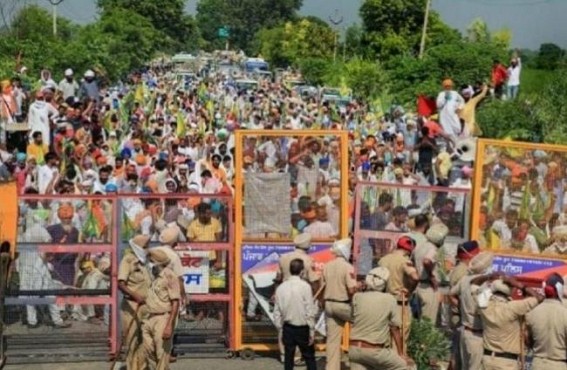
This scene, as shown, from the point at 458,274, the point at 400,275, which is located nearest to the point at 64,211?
the point at 400,275

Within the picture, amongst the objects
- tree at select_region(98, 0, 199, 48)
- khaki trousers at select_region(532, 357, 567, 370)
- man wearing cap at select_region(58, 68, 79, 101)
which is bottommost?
khaki trousers at select_region(532, 357, 567, 370)

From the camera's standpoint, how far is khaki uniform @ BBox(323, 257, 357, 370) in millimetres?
12672

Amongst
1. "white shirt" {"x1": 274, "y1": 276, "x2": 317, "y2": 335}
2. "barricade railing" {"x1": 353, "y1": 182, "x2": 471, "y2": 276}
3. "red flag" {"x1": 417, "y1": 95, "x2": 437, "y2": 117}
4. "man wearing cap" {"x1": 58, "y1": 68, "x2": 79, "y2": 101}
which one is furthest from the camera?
"man wearing cap" {"x1": 58, "y1": 68, "x2": 79, "y2": 101}

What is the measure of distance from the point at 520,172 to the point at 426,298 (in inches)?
73.6

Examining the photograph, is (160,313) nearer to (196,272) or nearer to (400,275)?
(196,272)

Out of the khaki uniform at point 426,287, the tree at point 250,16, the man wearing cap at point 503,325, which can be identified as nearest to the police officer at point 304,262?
the khaki uniform at point 426,287

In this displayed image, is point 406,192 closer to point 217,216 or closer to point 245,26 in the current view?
point 217,216

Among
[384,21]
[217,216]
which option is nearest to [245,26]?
[384,21]

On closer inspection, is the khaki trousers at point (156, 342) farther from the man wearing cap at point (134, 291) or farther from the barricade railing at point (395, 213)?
the barricade railing at point (395, 213)

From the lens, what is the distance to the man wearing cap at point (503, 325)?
35.2ft

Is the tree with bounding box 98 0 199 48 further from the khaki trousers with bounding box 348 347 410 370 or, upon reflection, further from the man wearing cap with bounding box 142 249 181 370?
the khaki trousers with bounding box 348 347 410 370

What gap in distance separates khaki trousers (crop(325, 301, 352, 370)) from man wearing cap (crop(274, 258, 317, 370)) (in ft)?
0.83

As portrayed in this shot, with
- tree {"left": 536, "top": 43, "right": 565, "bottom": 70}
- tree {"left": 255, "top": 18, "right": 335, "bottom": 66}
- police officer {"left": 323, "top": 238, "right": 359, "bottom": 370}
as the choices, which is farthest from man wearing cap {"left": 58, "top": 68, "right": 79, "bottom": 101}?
tree {"left": 255, "top": 18, "right": 335, "bottom": 66}

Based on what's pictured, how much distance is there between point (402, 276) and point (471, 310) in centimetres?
142
